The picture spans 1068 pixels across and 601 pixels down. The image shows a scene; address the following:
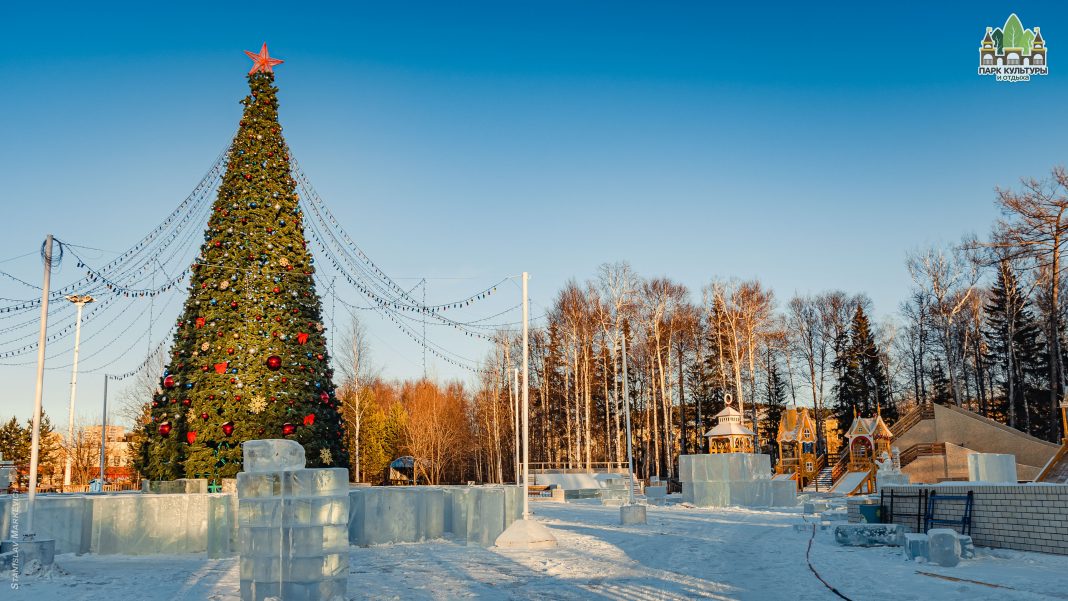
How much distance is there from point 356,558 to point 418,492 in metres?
3.20

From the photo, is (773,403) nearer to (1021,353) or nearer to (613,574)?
(1021,353)

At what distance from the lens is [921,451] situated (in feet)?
Result: 118

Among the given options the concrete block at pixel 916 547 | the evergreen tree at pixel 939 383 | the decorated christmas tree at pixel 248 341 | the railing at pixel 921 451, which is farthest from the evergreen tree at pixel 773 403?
the concrete block at pixel 916 547

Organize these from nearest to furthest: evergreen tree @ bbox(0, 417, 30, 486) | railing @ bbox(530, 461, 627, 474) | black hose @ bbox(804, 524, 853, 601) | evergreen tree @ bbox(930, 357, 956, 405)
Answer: black hose @ bbox(804, 524, 853, 601), railing @ bbox(530, 461, 627, 474), evergreen tree @ bbox(930, 357, 956, 405), evergreen tree @ bbox(0, 417, 30, 486)

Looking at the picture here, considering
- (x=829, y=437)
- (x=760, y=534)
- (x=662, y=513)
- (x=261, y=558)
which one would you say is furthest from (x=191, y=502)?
(x=829, y=437)

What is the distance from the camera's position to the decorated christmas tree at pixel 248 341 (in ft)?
62.9

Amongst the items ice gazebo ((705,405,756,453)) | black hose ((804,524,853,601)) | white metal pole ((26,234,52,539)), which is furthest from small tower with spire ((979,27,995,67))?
white metal pole ((26,234,52,539))

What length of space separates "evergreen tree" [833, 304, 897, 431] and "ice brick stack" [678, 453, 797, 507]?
24.5 m

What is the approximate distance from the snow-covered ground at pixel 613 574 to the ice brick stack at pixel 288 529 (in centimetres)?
66

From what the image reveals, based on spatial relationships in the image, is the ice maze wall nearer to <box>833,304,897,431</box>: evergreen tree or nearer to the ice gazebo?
the ice gazebo

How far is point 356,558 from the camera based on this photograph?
13.9 meters

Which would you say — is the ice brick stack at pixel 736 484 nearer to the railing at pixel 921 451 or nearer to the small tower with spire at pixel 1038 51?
the railing at pixel 921 451

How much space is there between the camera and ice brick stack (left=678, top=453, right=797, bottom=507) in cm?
2878

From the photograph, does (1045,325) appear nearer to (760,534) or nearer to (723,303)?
(723,303)
